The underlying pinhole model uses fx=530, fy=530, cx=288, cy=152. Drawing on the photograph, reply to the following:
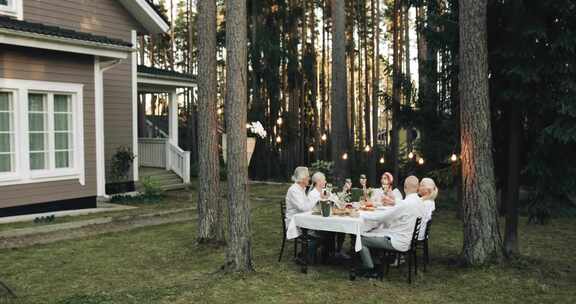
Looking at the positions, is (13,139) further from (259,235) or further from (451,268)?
(451,268)

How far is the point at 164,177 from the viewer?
17.2 metres

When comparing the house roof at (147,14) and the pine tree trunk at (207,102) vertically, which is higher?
the house roof at (147,14)

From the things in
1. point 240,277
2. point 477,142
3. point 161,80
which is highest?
point 161,80

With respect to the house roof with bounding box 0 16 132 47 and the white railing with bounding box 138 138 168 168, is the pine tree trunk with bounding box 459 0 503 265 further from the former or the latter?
the white railing with bounding box 138 138 168 168

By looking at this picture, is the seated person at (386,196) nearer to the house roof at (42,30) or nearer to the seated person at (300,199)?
the seated person at (300,199)

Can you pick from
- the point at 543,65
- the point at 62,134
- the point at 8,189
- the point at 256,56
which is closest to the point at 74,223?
the point at 8,189

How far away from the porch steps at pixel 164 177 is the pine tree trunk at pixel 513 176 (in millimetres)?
11124

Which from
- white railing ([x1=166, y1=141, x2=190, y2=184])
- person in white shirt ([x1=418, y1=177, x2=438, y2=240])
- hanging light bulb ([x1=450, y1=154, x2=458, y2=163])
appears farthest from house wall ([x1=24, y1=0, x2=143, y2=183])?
person in white shirt ([x1=418, y1=177, x2=438, y2=240])

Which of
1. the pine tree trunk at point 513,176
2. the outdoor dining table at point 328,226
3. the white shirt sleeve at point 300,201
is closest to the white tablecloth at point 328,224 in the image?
the outdoor dining table at point 328,226

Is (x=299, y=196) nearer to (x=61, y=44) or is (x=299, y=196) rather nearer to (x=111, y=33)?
(x=61, y=44)

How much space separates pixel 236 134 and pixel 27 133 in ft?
20.8

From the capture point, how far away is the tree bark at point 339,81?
46.7 feet

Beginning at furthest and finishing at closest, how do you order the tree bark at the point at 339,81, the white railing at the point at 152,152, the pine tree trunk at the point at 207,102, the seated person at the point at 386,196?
the white railing at the point at 152,152 < the tree bark at the point at 339,81 < the pine tree trunk at the point at 207,102 < the seated person at the point at 386,196

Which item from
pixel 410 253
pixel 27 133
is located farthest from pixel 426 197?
pixel 27 133
